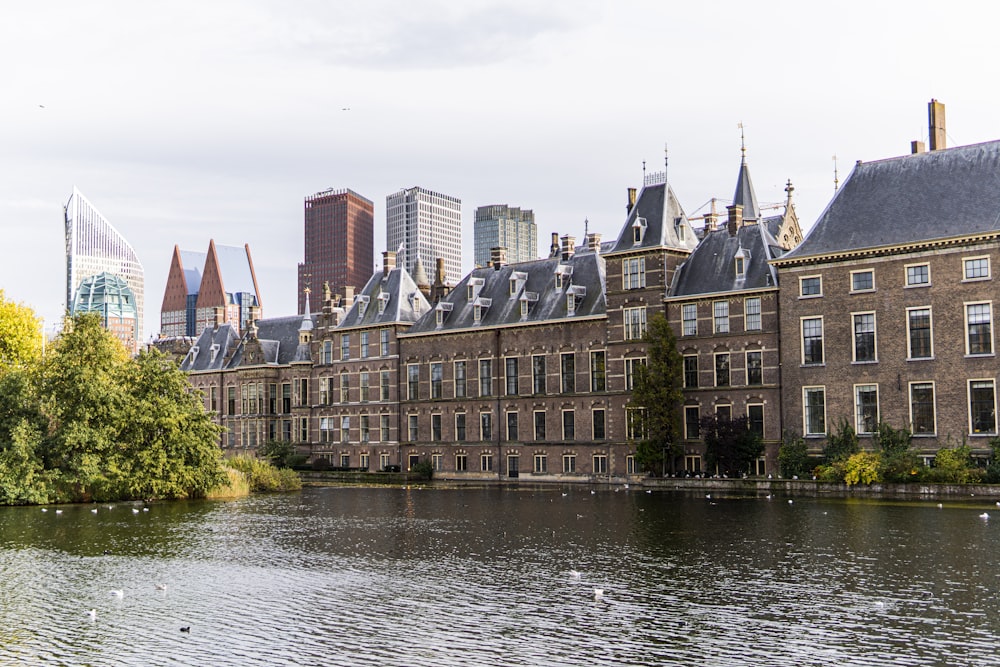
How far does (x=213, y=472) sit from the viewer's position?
5653cm

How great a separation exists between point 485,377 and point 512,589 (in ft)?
173

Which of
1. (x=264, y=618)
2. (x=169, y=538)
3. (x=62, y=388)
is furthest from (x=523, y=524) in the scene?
(x=62, y=388)

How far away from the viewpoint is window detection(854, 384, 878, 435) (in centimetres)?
5856

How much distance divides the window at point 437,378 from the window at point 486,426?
4315mm

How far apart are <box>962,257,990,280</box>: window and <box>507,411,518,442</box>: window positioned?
31.7 meters

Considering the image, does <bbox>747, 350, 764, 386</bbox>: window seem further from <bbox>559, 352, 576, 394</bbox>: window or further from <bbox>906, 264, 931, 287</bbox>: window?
<bbox>559, 352, 576, 394</bbox>: window

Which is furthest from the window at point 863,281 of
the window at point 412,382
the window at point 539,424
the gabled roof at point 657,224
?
the window at point 412,382

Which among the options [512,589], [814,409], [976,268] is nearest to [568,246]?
[814,409]

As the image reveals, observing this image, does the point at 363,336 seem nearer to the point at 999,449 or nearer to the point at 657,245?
the point at 657,245

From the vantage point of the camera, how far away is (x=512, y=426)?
77.0 meters

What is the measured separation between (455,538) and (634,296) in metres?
35.2

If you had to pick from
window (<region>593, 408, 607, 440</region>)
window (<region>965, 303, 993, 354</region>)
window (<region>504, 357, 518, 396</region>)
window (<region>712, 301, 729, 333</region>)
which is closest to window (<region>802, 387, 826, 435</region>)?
window (<region>712, 301, 729, 333</region>)

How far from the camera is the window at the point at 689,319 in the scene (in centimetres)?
6688

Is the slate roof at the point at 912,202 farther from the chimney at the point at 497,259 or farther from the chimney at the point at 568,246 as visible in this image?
the chimney at the point at 497,259
